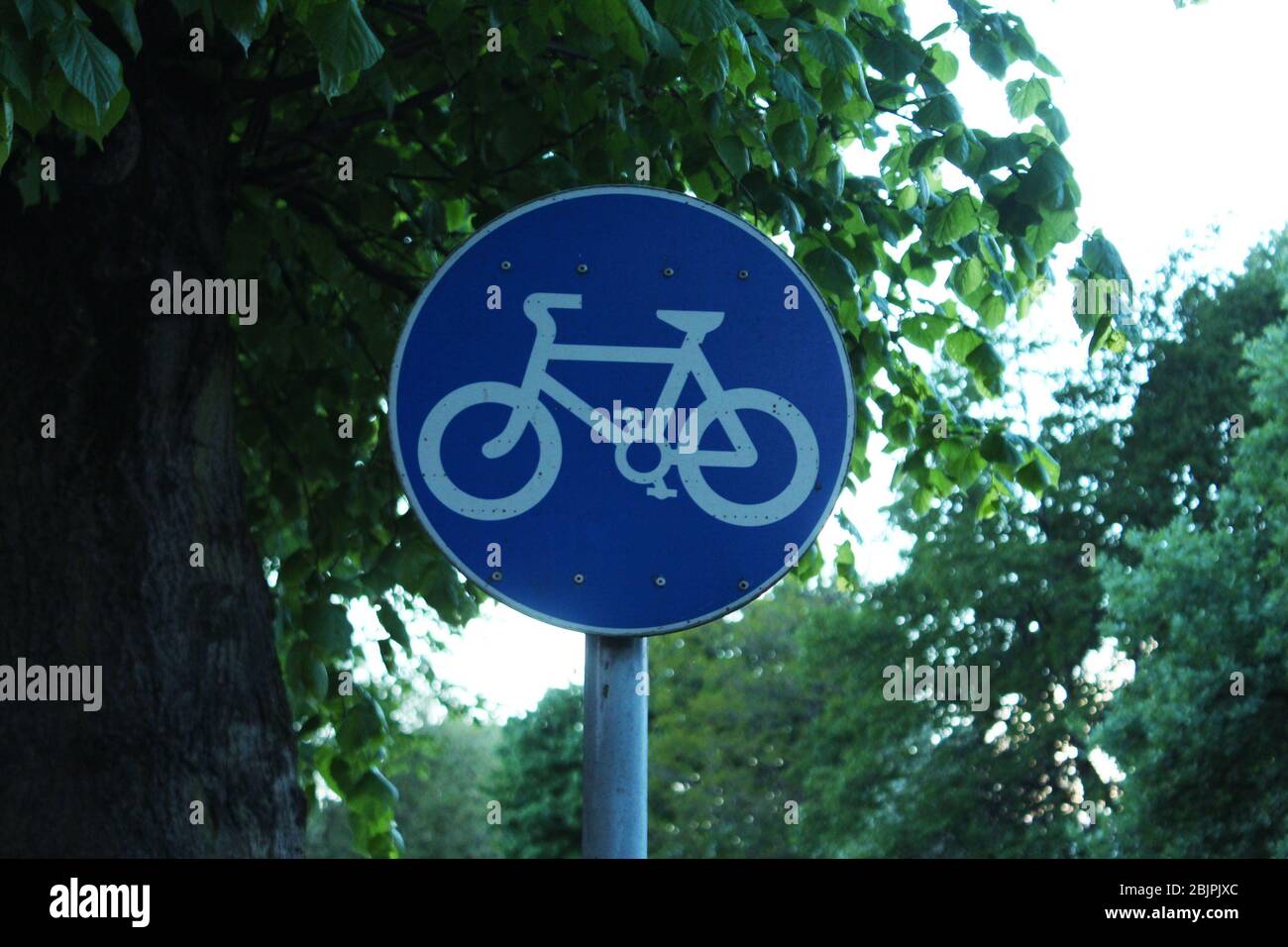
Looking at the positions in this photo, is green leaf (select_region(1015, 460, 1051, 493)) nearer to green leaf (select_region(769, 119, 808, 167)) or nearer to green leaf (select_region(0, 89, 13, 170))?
green leaf (select_region(769, 119, 808, 167))

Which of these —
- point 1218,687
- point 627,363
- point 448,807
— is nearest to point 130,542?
point 627,363

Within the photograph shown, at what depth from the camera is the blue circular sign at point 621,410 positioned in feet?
8.57

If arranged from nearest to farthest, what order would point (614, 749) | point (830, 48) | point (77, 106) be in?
point (614, 749)
point (77, 106)
point (830, 48)

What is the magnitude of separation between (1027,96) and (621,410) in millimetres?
2794

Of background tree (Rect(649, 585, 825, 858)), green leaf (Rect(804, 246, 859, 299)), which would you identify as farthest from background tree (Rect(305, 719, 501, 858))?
green leaf (Rect(804, 246, 859, 299))

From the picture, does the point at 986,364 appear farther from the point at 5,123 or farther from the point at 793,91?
the point at 5,123

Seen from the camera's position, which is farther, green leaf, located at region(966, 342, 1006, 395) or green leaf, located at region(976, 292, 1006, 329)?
green leaf, located at region(966, 342, 1006, 395)

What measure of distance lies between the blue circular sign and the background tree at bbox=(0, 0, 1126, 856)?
876 millimetres

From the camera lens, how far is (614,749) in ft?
8.25

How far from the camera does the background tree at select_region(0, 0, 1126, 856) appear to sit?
388 cm

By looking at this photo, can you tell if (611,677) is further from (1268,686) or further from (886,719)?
(886,719)

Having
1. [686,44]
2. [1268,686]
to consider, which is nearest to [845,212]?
[686,44]

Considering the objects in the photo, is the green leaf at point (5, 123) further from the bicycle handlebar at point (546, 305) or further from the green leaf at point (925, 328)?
the green leaf at point (925, 328)

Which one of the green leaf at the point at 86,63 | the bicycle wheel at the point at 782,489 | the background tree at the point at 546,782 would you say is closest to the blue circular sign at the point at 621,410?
the bicycle wheel at the point at 782,489
